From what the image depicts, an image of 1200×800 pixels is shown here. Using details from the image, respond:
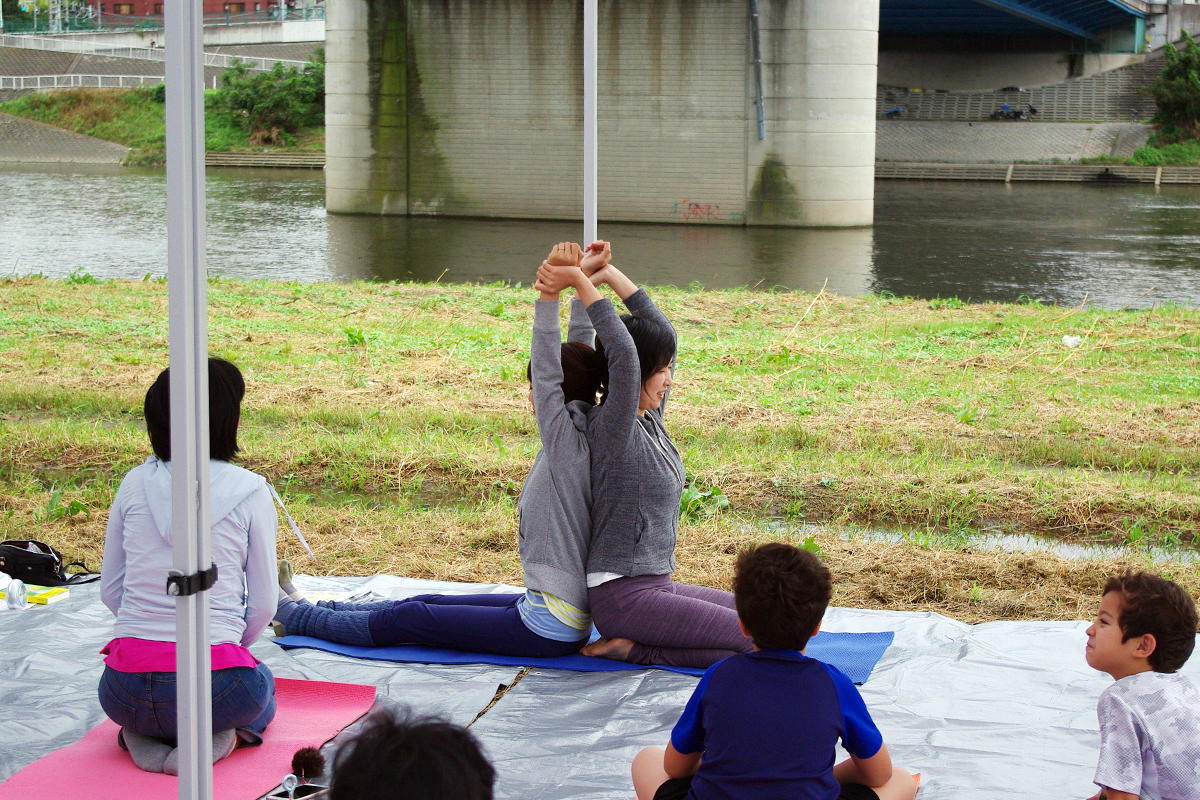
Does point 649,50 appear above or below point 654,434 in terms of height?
above

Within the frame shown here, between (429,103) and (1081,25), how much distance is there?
31750 mm

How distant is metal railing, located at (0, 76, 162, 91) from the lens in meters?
52.8

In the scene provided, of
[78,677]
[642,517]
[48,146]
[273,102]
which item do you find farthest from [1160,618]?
[48,146]

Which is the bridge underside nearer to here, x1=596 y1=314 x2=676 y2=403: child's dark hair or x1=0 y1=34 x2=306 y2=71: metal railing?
x1=0 y1=34 x2=306 y2=71: metal railing

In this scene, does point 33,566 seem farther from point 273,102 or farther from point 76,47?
point 76,47

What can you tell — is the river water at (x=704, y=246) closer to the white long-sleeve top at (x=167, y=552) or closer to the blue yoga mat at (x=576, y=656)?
the blue yoga mat at (x=576, y=656)

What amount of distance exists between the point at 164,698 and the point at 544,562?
1129mm

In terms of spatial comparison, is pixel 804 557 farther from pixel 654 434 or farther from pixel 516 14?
pixel 516 14

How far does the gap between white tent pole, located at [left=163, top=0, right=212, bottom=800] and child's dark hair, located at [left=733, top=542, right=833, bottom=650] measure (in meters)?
1.12

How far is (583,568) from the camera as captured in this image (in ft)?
11.0

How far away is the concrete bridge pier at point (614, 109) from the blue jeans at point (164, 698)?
71.0ft

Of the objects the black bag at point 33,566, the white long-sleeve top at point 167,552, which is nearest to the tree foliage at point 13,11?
the black bag at point 33,566

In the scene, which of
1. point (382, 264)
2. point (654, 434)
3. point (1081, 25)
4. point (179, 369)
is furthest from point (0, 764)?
point (1081, 25)

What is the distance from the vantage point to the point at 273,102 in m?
44.1
